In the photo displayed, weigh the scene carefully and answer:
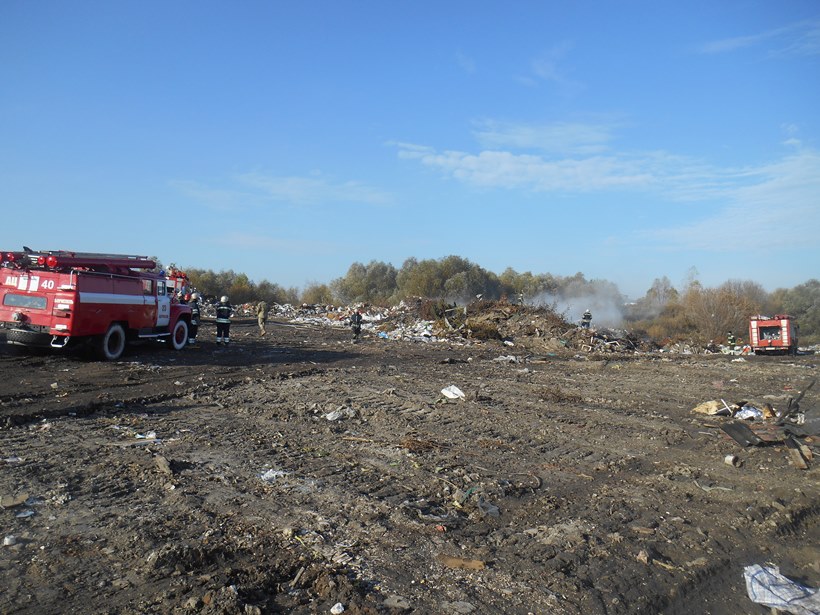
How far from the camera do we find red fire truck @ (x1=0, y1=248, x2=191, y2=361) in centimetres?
1330

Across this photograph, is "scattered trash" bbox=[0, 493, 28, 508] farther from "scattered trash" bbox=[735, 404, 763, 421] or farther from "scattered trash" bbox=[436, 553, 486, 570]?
"scattered trash" bbox=[735, 404, 763, 421]

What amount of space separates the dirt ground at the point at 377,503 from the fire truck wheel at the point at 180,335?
18.9 ft

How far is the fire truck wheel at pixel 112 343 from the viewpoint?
47.4 feet

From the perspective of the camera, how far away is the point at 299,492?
5945 millimetres

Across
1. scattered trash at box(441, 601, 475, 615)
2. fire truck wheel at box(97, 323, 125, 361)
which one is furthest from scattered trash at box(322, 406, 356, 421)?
fire truck wheel at box(97, 323, 125, 361)

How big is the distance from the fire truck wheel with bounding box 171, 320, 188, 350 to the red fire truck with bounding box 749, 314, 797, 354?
25531 millimetres

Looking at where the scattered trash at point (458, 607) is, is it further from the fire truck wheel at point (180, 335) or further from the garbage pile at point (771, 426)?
the fire truck wheel at point (180, 335)

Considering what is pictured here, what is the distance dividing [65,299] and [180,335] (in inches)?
198

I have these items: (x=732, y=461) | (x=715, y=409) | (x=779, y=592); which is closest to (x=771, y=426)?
(x=715, y=409)

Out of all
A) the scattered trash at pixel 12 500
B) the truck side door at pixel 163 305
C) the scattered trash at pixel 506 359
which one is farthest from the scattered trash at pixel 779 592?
the truck side door at pixel 163 305

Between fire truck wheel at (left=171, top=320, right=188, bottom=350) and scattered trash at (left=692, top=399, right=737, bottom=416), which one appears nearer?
scattered trash at (left=692, top=399, right=737, bottom=416)

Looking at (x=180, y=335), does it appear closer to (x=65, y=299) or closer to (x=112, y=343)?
(x=112, y=343)

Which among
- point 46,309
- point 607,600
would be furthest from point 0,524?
point 46,309

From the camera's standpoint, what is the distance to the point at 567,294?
195 feet
